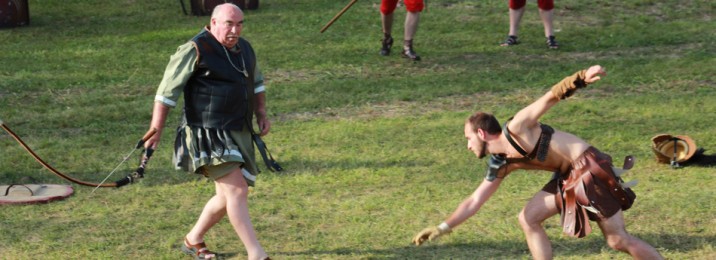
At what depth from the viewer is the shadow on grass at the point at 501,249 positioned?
722 cm

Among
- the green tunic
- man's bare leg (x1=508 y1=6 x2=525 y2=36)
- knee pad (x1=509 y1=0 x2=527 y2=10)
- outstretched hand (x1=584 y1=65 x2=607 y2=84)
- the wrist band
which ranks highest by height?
outstretched hand (x1=584 y1=65 x2=607 y2=84)

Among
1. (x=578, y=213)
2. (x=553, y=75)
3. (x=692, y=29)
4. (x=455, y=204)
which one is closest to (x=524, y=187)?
(x=455, y=204)

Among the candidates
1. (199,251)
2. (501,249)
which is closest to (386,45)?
(501,249)

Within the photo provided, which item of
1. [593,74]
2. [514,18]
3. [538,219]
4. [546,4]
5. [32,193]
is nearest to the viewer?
[593,74]

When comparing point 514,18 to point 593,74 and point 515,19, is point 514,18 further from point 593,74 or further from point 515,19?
point 593,74

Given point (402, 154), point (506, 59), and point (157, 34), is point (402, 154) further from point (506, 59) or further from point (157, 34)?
point (157, 34)

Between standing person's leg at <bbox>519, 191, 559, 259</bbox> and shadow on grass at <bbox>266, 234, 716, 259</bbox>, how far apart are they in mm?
730

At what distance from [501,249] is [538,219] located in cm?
98

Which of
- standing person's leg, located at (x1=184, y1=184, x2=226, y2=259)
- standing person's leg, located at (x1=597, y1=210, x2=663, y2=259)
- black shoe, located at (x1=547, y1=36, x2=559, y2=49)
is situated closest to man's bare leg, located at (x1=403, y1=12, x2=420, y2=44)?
black shoe, located at (x1=547, y1=36, x2=559, y2=49)

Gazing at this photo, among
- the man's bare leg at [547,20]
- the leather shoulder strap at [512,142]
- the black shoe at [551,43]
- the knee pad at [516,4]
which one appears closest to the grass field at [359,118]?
the black shoe at [551,43]

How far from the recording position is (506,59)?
13.6 meters

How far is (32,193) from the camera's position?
8.78m

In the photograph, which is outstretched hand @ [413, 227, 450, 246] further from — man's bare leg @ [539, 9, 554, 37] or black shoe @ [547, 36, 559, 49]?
black shoe @ [547, 36, 559, 49]

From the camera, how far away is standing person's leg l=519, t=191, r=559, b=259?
636cm
